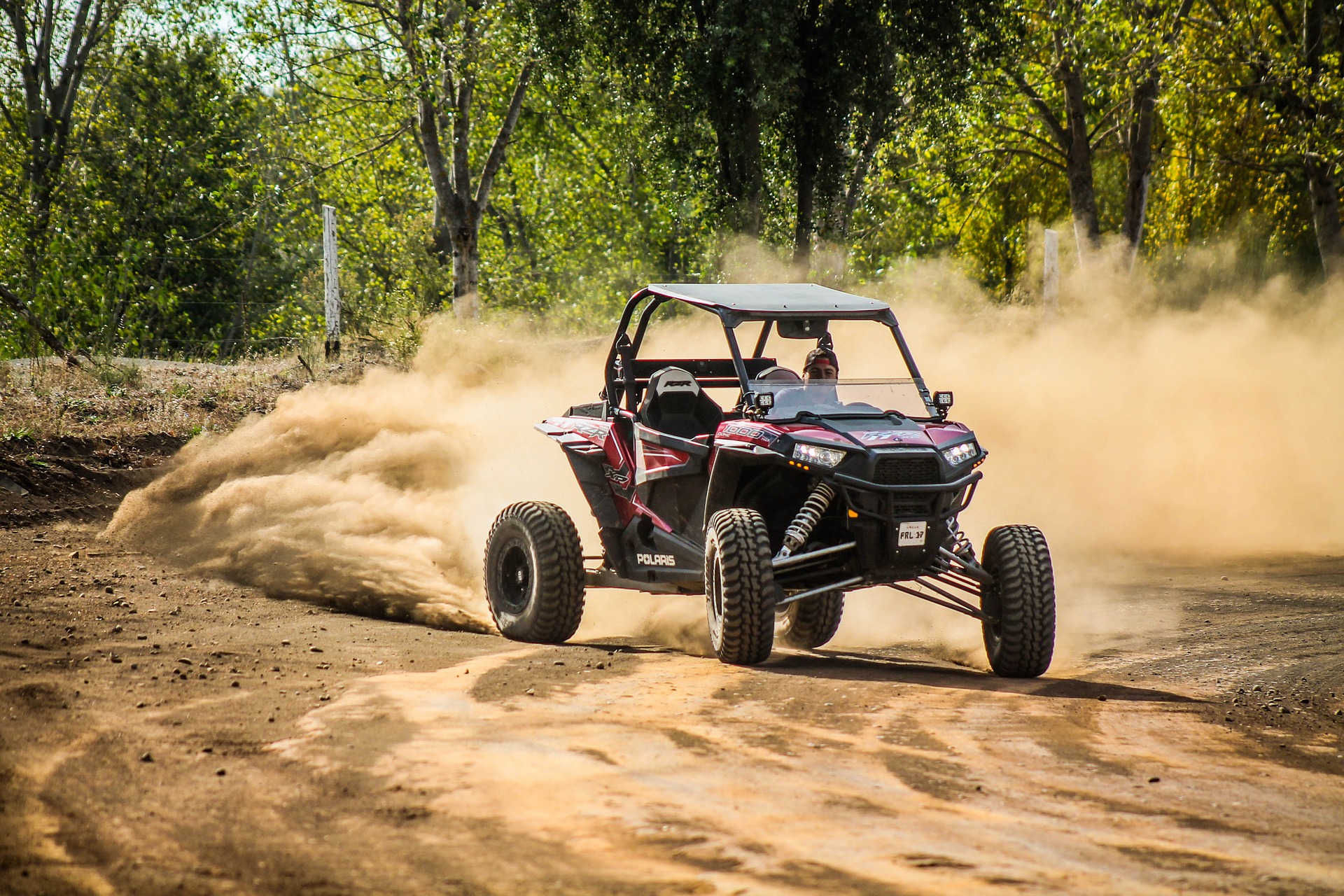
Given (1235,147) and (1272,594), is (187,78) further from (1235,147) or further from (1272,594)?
(1272,594)

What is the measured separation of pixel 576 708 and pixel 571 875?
7.06 feet

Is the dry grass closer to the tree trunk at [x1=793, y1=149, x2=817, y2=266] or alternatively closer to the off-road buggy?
the tree trunk at [x1=793, y1=149, x2=817, y2=266]

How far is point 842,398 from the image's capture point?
7.51 metres

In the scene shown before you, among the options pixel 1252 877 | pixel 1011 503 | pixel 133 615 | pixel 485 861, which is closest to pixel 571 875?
pixel 485 861

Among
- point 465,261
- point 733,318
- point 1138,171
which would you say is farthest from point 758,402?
point 1138,171

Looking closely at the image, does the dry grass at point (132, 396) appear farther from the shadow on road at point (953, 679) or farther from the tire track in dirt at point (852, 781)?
the tire track in dirt at point (852, 781)

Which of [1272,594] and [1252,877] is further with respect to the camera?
[1272,594]

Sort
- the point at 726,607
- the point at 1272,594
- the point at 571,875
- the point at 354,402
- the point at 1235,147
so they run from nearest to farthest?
the point at 571,875
the point at 726,607
the point at 1272,594
the point at 354,402
the point at 1235,147

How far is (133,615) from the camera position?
Result: 26.2ft

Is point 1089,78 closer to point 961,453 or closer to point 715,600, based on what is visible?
point 961,453

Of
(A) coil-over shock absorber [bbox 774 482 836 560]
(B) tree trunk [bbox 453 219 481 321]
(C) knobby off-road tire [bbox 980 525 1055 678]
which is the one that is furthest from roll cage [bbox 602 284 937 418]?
(B) tree trunk [bbox 453 219 481 321]

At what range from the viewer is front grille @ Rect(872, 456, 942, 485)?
658cm

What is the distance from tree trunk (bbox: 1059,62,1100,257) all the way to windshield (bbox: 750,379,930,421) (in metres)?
17.6

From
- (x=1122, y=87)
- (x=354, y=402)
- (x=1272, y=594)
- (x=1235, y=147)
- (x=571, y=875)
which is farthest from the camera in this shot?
(x=1122, y=87)
